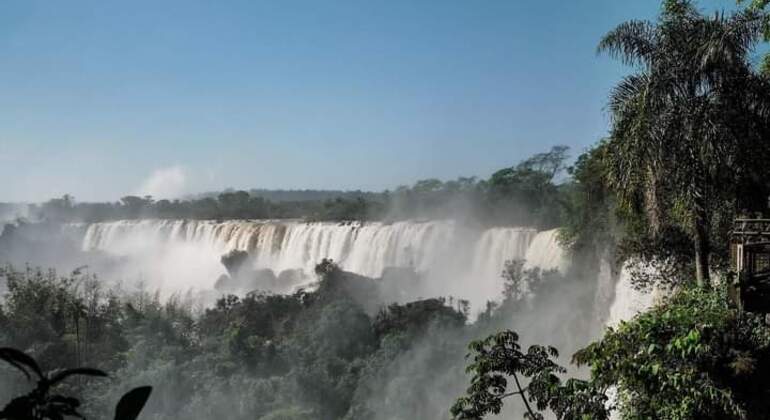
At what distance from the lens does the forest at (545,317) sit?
574 centimetres

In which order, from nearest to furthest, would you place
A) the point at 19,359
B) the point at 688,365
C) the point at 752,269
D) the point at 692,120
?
the point at 19,359, the point at 688,365, the point at 752,269, the point at 692,120

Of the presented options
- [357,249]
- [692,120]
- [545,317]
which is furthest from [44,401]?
[357,249]

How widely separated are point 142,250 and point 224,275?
9671mm

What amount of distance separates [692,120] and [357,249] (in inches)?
751

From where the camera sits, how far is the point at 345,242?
→ 26.3 metres

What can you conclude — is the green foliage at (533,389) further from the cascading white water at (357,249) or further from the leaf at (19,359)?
the cascading white water at (357,249)

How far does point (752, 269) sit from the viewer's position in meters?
6.34

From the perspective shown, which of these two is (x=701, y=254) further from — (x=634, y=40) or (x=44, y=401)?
(x=44, y=401)

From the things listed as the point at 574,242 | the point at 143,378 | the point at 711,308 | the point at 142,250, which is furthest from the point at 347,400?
the point at 142,250

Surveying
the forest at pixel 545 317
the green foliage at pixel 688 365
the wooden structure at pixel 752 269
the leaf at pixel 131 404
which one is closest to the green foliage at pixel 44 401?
the leaf at pixel 131 404

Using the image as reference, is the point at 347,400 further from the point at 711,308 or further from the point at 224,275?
the point at 224,275

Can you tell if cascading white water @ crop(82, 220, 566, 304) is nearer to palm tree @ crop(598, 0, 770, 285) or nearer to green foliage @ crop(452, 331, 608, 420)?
palm tree @ crop(598, 0, 770, 285)

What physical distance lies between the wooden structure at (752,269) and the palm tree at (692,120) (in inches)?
43.8

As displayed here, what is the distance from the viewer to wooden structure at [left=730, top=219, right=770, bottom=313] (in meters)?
5.89
